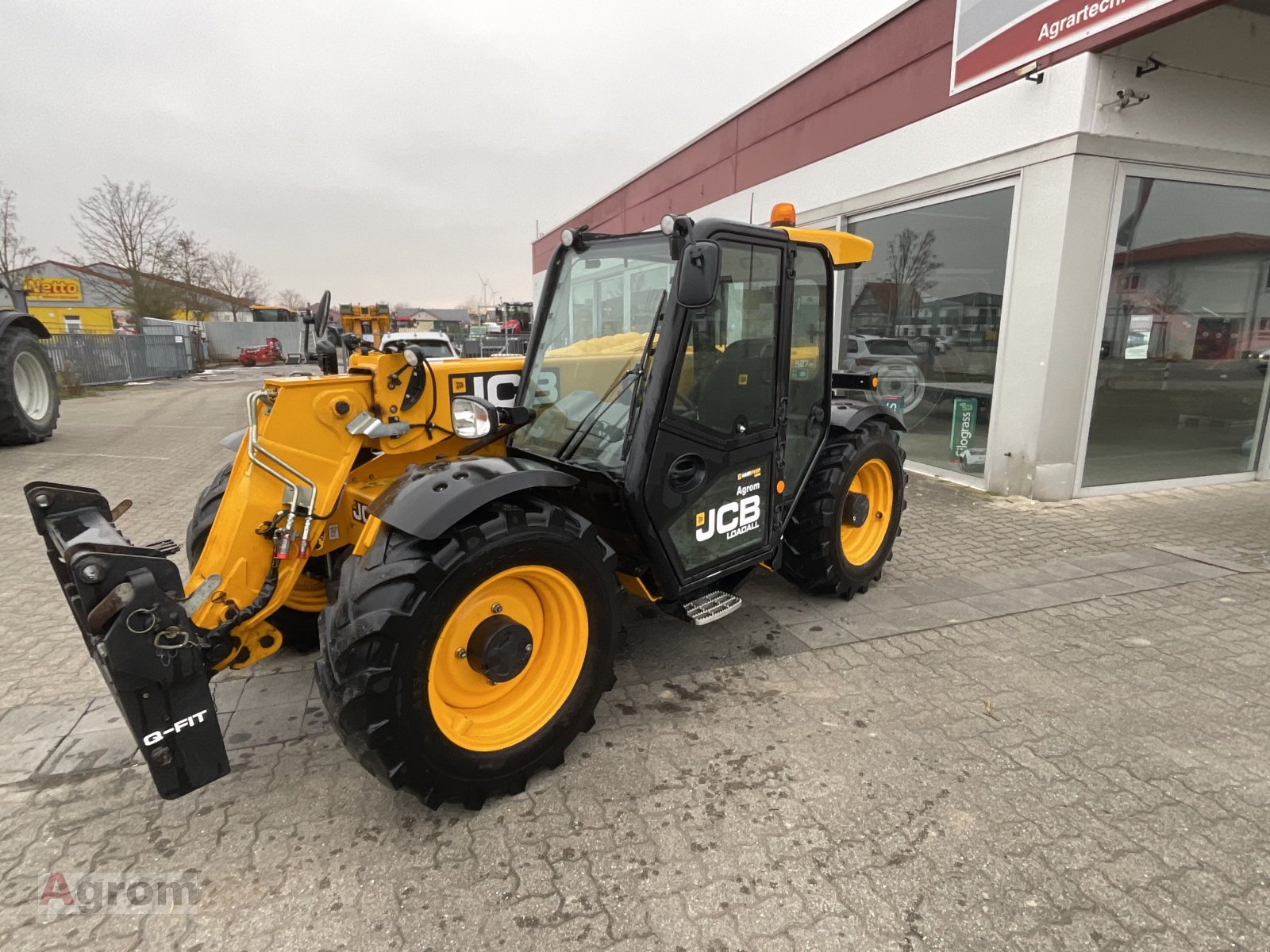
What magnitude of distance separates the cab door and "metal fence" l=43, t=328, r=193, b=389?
67.9 ft

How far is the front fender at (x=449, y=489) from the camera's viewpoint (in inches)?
92.2

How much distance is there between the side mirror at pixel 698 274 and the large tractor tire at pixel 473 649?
0.94 m

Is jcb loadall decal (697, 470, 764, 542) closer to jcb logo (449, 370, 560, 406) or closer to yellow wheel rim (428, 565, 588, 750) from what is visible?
yellow wheel rim (428, 565, 588, 750)

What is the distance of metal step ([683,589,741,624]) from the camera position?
3264 millimetres

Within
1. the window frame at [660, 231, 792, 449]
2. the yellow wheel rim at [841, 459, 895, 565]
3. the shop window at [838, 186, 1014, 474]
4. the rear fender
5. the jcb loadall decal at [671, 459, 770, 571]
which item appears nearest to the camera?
the window frame at [660, 231, 792, 449]

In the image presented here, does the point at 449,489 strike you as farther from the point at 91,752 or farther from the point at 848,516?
the point at 848,516

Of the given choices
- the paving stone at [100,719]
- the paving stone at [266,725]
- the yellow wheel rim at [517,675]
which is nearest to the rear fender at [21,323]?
the paving stone at [100,719]

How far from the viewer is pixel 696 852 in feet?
7.64

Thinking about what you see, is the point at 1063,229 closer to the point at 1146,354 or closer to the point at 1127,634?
the point at 1146,354

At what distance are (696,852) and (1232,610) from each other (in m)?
4.00

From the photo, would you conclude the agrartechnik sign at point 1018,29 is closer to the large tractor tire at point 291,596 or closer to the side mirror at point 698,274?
the side mirror at point 698,274

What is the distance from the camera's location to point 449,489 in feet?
8.04

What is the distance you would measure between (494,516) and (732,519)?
4.28ft

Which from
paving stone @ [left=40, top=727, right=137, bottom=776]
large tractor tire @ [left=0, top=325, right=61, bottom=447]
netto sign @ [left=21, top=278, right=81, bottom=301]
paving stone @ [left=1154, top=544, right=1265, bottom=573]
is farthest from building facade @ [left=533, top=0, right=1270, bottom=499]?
netto sign @ [left=21, top=278, right=81, bottom=301]
